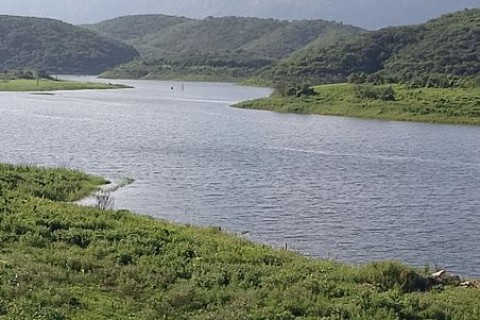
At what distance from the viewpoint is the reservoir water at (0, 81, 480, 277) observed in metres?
34.2

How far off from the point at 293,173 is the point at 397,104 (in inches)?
2432

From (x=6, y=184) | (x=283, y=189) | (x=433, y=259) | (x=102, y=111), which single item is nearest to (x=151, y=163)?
(x=283, y=189)

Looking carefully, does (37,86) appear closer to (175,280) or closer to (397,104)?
(397,104)

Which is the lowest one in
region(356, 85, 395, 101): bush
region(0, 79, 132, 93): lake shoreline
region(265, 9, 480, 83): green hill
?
region(0, 79, 132, 93): lake shoreline

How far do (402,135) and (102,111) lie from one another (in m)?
45.0

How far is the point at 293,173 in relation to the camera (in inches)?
2154

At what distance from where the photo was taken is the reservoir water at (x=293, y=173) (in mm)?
34250

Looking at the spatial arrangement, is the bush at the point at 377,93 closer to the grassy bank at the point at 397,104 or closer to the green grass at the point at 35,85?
the grassy bank at the point at 397,104

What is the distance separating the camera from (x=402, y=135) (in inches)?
3504

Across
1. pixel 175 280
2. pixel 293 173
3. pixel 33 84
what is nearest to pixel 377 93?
pixel 293 173

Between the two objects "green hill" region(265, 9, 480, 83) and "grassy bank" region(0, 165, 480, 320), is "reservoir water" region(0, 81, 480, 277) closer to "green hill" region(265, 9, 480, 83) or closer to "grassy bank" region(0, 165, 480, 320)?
"grassy bank" region(0, 165, 480, 320)

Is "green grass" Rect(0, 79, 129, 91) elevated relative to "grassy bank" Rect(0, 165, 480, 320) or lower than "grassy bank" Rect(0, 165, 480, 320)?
elevated

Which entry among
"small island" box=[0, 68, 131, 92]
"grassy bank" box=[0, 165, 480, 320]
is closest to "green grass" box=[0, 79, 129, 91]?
"small island" box=[0, 68, 131, 92]

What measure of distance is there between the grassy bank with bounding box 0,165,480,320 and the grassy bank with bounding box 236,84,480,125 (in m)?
84.1
